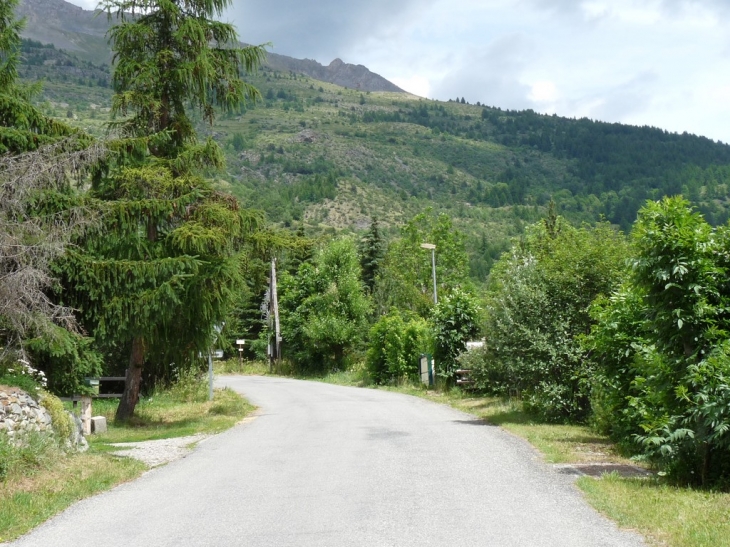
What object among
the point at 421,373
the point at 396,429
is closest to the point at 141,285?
the point at 396,429

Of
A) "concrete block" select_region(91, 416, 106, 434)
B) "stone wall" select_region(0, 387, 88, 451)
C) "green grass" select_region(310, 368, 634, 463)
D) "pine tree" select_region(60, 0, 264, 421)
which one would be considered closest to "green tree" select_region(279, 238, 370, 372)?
"green grass" select_region(310, 368, 634, 463)

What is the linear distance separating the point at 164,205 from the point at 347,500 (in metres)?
11.2

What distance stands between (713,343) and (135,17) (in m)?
18.0

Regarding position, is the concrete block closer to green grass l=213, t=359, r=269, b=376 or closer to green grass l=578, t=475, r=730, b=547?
green grass l=578, t=475, r=730, b=547

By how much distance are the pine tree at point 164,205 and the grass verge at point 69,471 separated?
1817mm

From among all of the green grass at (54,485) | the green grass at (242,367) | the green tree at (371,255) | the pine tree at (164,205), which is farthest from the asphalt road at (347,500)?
the green tree at (371,255)

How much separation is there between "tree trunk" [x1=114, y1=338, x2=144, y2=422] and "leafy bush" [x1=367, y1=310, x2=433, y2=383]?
16.1 metres

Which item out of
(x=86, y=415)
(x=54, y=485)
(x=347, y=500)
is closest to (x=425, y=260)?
(x=86, y=415)

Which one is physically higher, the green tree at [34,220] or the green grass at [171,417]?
the green tree at [34,220]

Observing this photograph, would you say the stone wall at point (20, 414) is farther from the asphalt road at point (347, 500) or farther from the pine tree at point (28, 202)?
the asphalt road at point (347, 500)

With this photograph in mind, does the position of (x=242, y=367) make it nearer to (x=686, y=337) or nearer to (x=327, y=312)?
(x=327, y=312)

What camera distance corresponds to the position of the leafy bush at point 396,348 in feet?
118

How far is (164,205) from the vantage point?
18203mm

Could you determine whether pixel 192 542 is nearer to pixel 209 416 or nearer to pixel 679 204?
pixel 679 204
